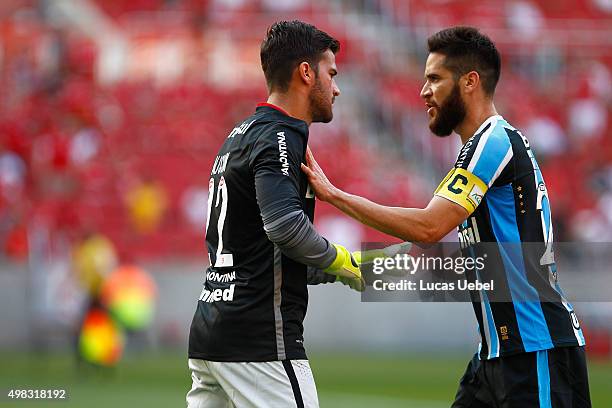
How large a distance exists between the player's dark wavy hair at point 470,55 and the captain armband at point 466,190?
20.7 inches

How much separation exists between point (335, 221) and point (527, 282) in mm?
13017

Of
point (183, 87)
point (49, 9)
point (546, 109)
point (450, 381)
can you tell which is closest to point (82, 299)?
point (450, 381)

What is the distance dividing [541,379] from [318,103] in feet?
4.91

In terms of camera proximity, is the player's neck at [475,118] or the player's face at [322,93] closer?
the player's face at [322,93]

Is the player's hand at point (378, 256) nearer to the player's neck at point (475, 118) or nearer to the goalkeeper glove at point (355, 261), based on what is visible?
the goalkeeper glove at point (355, 261)

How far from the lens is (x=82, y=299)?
14.6 meters

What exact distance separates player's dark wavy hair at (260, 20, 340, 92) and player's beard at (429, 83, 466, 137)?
0.66m

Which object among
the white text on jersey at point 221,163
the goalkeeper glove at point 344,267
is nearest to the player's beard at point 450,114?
the goalkeeper glove at point 344,267

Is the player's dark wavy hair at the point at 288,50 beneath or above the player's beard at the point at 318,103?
above

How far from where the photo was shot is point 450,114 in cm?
518

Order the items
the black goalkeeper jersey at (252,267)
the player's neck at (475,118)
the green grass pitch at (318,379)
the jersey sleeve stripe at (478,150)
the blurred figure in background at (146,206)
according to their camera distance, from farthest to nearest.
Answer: the blurred figure in background at (146,206) < the green grass pitch at (318,379) < the player's neck at (475,118) < the jersey sleeve stripe at (478,150) < the black goalkeeper jersey at (252,267)

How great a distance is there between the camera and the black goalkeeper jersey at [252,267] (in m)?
4.60

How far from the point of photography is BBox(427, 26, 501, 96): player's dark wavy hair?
516 centimetres

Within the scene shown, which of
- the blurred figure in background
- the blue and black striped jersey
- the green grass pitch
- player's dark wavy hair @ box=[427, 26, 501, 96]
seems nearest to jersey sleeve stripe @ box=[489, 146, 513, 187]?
the blue and black striped jersey
